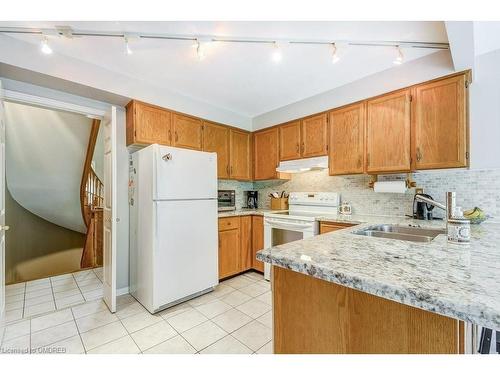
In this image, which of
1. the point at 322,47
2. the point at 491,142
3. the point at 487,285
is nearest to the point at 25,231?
the point at 322,47

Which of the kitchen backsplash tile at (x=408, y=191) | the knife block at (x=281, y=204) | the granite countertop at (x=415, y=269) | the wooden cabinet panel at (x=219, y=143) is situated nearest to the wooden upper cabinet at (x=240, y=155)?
the wooden cabinet panel at (x=219, y=143)

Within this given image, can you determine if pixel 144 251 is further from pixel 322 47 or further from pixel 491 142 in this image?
pixel 491 142

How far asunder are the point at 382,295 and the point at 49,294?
3584mm

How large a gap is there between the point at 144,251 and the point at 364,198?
104 inches

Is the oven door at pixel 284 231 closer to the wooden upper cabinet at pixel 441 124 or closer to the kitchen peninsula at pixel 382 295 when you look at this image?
the wooden upper cabinet at pixel 441 124

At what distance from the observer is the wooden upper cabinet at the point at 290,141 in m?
3.14

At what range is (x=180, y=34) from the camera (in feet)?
5.71

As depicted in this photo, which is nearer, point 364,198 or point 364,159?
point 364,159

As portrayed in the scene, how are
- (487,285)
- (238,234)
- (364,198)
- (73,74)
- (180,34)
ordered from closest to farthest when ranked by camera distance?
(487,285) → (180,34) → (73,74) → (364,198) → (238,234)

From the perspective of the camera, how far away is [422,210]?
2242mm

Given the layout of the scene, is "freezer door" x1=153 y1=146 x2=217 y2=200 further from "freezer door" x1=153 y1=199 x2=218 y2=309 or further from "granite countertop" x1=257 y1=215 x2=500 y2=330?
"granite countertop" x1=257 y1=215 x2=500 y2=330

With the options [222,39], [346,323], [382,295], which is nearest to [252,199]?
[222,39]

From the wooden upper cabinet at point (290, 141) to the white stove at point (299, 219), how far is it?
600 millimetres
